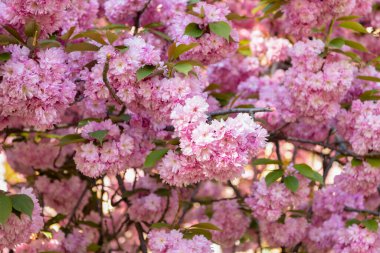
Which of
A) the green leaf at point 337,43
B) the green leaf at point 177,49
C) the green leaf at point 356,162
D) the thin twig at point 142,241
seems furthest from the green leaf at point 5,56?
the green leaf at point 356,162

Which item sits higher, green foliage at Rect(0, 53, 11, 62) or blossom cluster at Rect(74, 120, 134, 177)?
green foliage at Rect(0, 53, 11, 62)

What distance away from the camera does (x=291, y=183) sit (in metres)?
2.88

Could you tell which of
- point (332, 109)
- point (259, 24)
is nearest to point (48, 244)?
point (332, 109)

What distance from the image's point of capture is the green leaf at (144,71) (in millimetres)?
2158

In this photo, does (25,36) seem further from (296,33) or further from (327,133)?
(327,133)

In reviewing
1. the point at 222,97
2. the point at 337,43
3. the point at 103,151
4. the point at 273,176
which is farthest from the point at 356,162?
the point at 103,151

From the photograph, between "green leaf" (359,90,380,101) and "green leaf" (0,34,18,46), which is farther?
"green leaf" (359,90,380,101)

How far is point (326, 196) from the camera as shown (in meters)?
3.53

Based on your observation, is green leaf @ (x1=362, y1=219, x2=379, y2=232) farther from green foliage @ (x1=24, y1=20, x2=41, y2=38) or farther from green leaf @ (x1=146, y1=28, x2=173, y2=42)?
green foliage @ (x1=24, y1=20, x2=41, y2=38)

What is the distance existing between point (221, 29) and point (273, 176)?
81 cm

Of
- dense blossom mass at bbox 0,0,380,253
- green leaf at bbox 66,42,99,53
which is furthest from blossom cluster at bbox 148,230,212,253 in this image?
green leaf at bbox 66,42,99,53

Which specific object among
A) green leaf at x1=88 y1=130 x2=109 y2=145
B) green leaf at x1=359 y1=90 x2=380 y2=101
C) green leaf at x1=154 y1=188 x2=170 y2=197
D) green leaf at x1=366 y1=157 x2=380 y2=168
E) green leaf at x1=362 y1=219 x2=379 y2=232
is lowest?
green leaf at x1=362 y1=219 x2=379 y2=232

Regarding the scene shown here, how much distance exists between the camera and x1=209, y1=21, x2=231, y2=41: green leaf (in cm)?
245

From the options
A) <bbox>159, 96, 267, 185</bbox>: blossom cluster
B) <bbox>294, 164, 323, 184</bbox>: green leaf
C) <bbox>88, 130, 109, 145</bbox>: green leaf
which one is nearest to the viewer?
<bbox>159, 96, 267, 185</bbox>: blossom cluster
